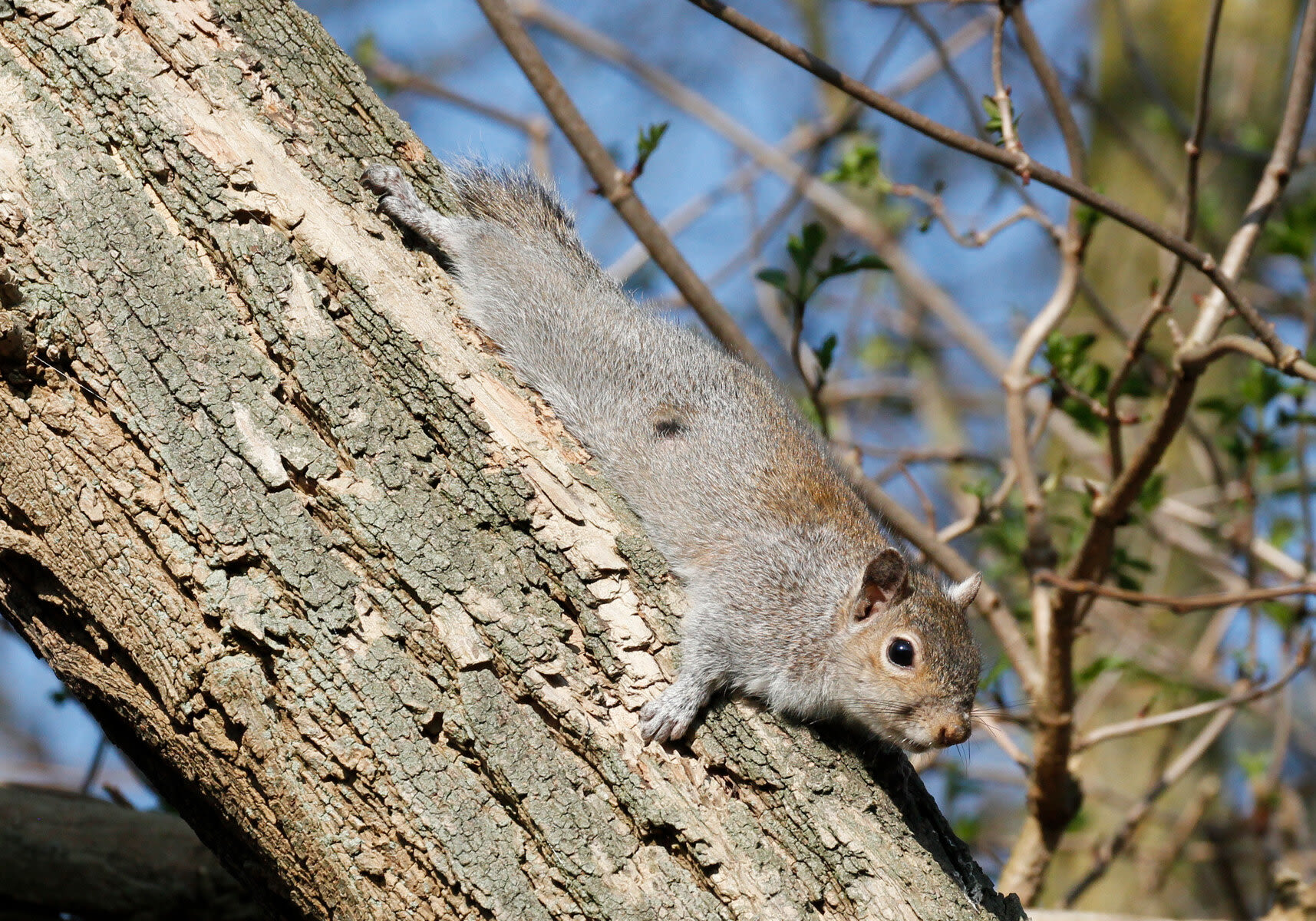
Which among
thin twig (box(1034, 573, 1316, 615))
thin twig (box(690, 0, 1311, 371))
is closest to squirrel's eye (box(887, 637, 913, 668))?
thin twig (box(1034, 573, 1316, 615))

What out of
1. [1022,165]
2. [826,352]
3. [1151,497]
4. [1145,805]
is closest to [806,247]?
[826,352]

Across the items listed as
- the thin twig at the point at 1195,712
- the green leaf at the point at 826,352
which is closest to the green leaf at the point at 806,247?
the green leaf at the point at 826,352

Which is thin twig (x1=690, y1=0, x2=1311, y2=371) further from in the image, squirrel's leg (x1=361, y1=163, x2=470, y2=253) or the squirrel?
the squirrel

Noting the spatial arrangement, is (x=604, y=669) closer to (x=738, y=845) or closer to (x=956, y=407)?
(x=738, y=845)

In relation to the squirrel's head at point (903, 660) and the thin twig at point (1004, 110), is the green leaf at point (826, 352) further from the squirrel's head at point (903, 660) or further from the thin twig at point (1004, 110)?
the thin twig at point (1004, 110)

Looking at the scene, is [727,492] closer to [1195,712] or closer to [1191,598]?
[1191,598]

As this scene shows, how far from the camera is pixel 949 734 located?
335 cm

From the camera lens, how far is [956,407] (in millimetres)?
8242

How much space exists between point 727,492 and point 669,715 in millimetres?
1138

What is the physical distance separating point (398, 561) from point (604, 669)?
1.88 ft

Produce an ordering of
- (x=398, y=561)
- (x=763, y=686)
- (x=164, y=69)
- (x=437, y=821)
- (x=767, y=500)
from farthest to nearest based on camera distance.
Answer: (x=767, y=500), (x=763, y=686), (x=164, y=69), (x=398, y=561), (x=437, y=821)

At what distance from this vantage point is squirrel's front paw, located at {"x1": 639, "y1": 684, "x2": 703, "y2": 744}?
273 centimetres

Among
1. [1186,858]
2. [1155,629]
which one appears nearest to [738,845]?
[1186,858]

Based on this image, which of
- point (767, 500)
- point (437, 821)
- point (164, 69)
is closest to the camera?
point (437, 821)
